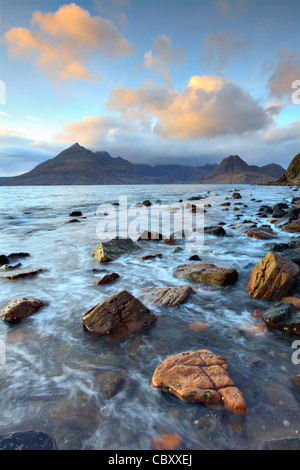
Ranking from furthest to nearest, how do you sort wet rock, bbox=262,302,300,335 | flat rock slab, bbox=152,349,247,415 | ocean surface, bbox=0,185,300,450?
→ wet rock, bbox=262,302,300,335 < flat rock slab, bbox=152,349,247,415 < ocean surface, bbox=0,185,300,450

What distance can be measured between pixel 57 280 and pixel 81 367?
11.0ft

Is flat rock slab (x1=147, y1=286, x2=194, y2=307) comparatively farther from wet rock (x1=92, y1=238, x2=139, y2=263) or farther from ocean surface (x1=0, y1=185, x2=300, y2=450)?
wet rock (x1=92, y1=238, x2=139, y2=263)

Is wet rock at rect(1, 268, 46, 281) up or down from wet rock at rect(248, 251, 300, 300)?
down

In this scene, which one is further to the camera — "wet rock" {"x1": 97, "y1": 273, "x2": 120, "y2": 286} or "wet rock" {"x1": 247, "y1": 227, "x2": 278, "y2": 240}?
"wet rock" {"x1": 247, "y1": 227, "x2": 278, "y2": 240}

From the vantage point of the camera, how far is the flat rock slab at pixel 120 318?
3.62 meters

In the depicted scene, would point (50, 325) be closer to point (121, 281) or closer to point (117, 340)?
point (117, 340)

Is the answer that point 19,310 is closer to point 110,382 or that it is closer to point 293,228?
point 110,382

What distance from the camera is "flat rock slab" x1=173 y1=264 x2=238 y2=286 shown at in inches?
211

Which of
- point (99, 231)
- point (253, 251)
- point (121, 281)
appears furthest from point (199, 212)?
point (121, 281)

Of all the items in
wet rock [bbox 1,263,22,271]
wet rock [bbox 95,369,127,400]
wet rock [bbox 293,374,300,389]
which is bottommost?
wet rock [bbox 95,369,127,400]

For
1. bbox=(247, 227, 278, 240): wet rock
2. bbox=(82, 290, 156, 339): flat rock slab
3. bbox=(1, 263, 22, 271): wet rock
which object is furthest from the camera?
bbox=(247, 227, 278, 240): wet rock

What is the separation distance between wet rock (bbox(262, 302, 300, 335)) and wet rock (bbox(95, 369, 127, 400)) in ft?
7.90

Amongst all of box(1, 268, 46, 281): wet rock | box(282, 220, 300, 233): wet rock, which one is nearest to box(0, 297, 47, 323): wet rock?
box(1, 268, 46, 281): wet rock

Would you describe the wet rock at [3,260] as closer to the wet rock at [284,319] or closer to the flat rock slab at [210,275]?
the flat rock slab at [210,275]
